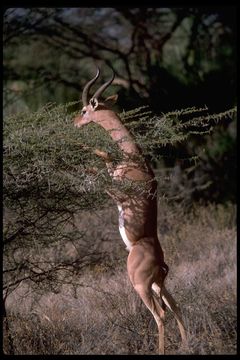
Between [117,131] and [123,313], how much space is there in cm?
192

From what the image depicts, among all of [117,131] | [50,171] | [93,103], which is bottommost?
[50,171]

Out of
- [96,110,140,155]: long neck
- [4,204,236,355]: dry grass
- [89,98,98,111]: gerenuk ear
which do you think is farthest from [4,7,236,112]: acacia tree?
[96,110,140,155]: long neck

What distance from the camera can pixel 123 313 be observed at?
24.2 feet

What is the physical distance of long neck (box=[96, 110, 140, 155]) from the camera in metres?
6.52

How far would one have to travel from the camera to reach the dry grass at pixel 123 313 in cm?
637

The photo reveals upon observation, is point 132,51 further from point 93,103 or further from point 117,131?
point 117,131

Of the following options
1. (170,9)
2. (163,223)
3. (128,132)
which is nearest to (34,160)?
(128,132)

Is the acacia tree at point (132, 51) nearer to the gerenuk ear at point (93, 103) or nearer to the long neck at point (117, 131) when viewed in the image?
the gerenuk ear at point (93, 103)

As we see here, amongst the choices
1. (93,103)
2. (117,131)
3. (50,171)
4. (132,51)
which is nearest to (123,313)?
(117,131)

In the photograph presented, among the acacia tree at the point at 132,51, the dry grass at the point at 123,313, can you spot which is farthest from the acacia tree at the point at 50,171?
the acacia tree at the point at 132,51

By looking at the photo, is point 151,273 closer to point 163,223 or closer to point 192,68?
point 163,223

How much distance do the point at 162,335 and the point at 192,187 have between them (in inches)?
369

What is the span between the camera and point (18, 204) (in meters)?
6.47

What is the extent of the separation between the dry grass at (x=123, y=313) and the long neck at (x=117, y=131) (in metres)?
1.63
